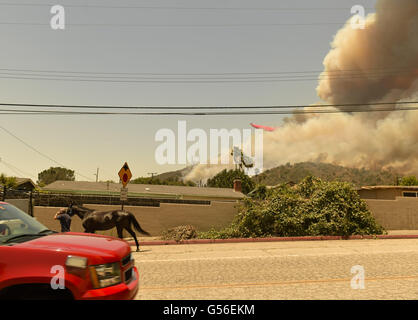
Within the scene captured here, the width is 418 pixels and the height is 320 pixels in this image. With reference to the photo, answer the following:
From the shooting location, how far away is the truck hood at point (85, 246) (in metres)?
3.86

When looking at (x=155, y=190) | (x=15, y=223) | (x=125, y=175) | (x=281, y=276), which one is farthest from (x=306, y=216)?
(x=155, y=190)

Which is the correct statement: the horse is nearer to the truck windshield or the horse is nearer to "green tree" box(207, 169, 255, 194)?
the truck windshield

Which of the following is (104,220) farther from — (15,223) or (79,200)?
(15,223)

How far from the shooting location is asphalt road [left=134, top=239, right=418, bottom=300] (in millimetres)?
6703

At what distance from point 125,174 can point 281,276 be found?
1051cm

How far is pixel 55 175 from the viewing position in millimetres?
145500

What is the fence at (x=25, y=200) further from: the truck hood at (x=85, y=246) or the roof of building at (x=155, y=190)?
the roof of building at (x=155, y=190)

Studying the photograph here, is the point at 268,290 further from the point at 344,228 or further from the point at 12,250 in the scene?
the point at 344,228

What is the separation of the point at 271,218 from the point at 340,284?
11.7 meters

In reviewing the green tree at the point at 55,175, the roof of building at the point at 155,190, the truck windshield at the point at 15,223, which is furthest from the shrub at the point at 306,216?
the green tree at the point at 55,175

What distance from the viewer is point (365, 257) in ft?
36.2

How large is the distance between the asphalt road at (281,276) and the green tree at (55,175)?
14683 centimetres
